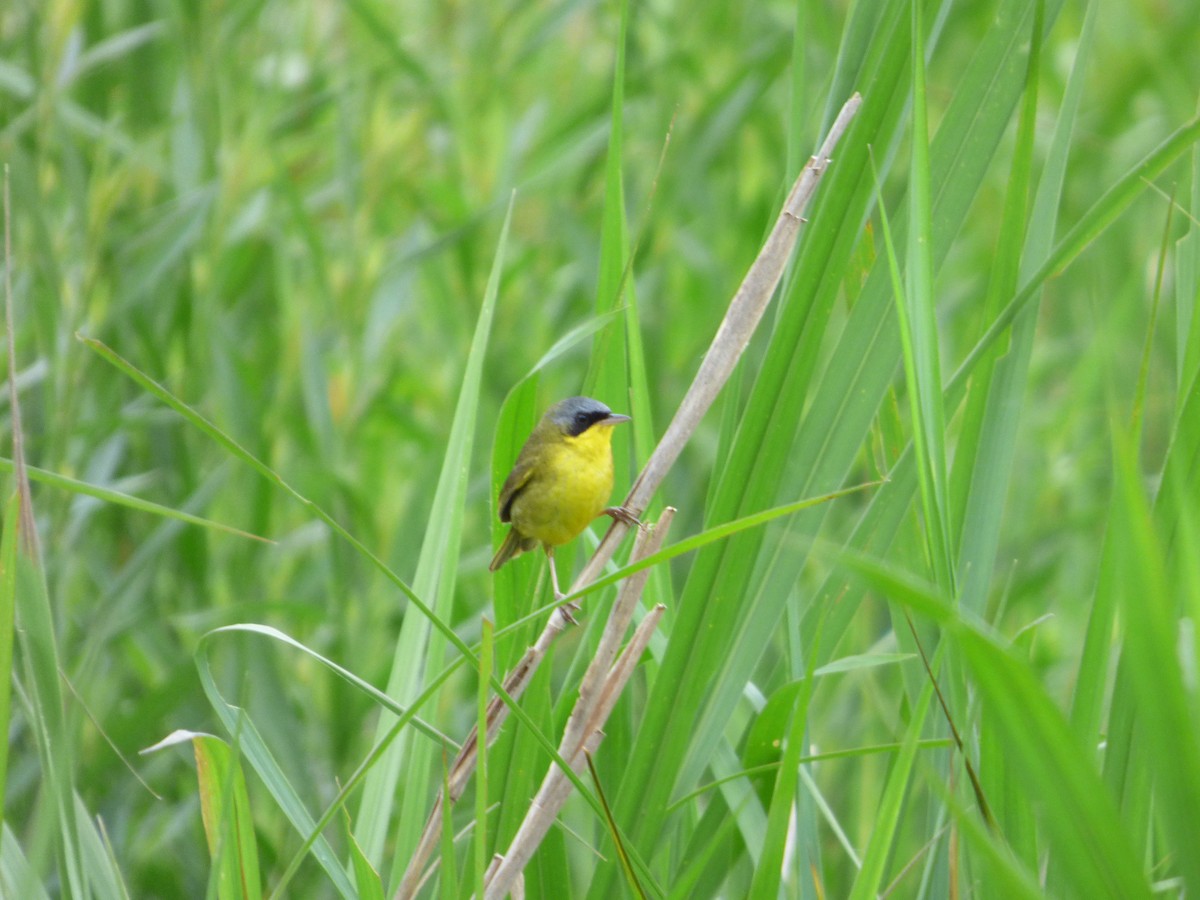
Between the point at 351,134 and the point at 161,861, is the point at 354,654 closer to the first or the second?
the point at 161,861

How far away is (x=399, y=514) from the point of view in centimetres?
309

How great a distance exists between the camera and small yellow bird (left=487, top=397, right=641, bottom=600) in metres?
1.85

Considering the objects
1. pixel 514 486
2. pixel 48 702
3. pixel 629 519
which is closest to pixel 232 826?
pixel 48 702

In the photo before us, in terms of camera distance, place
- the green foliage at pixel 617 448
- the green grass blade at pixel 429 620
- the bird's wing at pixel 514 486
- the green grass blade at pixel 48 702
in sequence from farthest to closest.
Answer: the bird's wing at pixel 514 486 < the green grass blade at pixel 429 620 < the green foliage at pixel 617 448 < the green grass blade at pixel 48 702

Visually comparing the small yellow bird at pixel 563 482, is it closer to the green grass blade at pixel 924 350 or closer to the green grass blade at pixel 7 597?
the green grass blade at pixel 924 350

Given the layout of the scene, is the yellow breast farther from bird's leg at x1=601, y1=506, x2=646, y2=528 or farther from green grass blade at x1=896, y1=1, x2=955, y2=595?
green grass blade at x1=896, y1=1, x2=955, y2=595

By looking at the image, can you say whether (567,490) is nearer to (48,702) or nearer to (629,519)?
(629,519)

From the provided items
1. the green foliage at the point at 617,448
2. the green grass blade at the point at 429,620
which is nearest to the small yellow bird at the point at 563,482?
the green foliage at the point at 617,448

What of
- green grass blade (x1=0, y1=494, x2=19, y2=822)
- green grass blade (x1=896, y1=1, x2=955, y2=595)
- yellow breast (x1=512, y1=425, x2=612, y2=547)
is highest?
green grass blade (x1=896, y1=1, x2=955, y2=595)

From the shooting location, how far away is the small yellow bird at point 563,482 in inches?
72.9

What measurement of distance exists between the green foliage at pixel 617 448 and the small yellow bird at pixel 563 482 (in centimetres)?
13

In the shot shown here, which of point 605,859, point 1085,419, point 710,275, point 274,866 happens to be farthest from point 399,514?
point 1085,419

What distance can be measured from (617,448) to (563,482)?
6.5 inches

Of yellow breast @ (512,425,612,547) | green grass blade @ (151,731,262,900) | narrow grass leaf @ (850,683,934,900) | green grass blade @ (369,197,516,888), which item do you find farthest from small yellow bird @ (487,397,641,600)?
narrow grass leaf @ (850,683,934,900)
